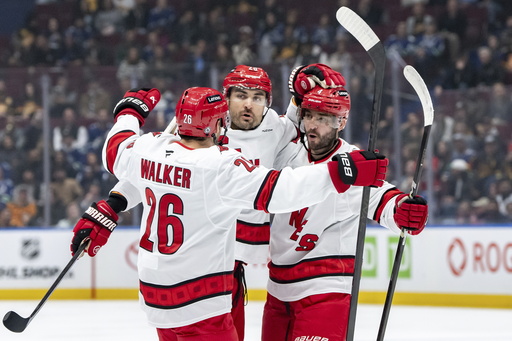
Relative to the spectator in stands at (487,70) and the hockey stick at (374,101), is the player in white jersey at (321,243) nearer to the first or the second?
the hockey stick at (374,101)

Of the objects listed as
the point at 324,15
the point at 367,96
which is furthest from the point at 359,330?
the point at 324,15

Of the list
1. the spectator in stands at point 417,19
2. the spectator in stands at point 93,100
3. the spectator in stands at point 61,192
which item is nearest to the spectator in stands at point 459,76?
the spectator in stands at point 417,19

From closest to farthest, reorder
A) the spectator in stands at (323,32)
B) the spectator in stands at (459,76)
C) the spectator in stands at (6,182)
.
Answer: the spectator in stands at (6,182)
the spectator in stands at (459,76)
the spectator in stands at (323,32)

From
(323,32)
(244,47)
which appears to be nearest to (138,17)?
(244,47)

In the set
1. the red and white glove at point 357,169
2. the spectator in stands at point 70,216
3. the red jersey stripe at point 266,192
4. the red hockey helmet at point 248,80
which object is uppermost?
the red hockey helmet at point 248,80

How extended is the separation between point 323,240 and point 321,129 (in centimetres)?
40

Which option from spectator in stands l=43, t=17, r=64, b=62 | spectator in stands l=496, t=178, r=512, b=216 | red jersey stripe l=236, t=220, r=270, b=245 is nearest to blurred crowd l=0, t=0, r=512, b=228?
spectator in stands l=496, t=178, r=512, b=216

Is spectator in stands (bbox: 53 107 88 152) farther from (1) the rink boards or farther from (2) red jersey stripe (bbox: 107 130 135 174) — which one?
(2) red jersey stripe (bbox: 107 130 135 174)

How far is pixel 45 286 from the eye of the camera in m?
7.65

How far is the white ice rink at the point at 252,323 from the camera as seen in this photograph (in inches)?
221

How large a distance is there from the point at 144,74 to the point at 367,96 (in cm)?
202

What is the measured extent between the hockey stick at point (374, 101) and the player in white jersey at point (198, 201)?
0.29 metres

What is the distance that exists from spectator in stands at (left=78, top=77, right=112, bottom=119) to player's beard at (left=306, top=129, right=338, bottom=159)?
473cm

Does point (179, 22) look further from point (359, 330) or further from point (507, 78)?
point (359, 330)
